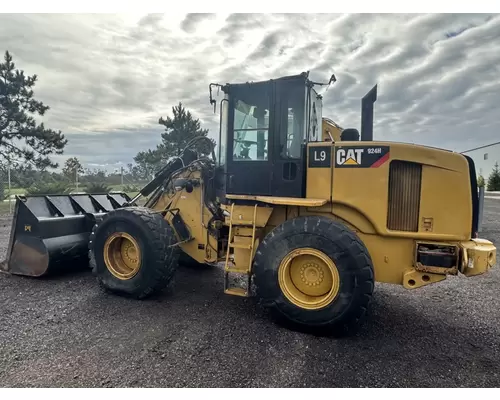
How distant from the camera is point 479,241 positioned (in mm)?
3523

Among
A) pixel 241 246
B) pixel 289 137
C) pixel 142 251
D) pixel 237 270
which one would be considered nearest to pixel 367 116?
pixel 289 137

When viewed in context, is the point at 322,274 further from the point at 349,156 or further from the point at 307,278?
the point at 349,156

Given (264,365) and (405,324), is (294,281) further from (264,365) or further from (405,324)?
(405,324)

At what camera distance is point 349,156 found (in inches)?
141

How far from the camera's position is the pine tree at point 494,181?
22953 mm

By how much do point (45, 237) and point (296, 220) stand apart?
3.53 metres

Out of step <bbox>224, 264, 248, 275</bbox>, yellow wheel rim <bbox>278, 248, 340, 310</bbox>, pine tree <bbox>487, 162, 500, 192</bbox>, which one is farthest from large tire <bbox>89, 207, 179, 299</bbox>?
pine tree <bbox>487, 162, 500, 192</bbox>

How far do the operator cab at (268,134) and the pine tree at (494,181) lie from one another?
80.2ft

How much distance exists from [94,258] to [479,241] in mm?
4477

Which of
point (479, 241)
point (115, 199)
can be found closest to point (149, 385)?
point (479, 241)

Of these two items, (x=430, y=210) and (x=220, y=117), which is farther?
(x=220, y=117)

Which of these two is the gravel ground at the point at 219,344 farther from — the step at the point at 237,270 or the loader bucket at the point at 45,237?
the step at the point at 237,270

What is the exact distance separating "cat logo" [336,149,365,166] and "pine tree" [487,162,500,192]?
24.7m

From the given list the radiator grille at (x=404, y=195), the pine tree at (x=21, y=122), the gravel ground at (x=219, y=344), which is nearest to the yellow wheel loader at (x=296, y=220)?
the radiator grille at (x=404, y=195)
